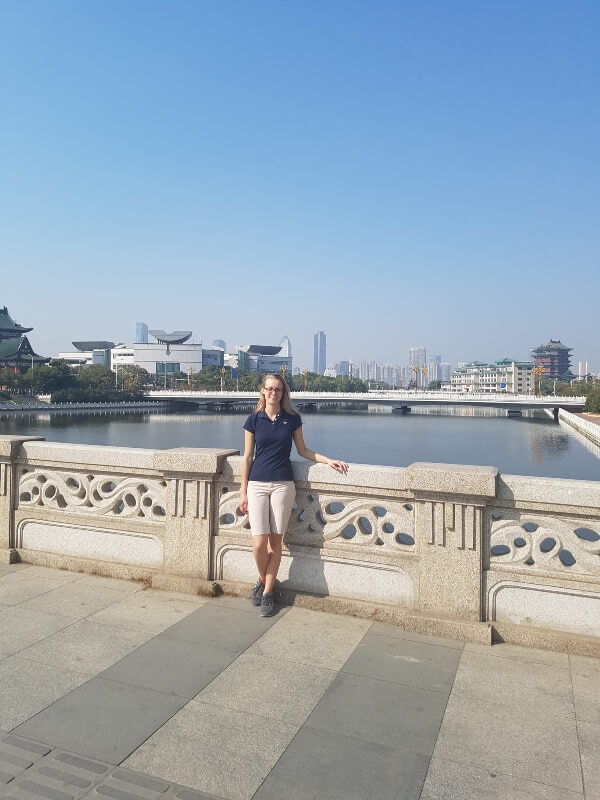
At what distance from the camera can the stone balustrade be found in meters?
4.30

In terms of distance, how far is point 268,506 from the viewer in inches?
186

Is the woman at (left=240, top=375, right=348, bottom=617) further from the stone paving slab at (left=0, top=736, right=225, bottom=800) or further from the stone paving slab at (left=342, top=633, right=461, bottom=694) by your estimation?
the stone paving slab at (left=0, top=736, right=225, bottom=800)

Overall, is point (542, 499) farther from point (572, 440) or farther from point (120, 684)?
point (572, 440)

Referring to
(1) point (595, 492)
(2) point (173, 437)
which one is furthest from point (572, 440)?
(1) point (595, 492)

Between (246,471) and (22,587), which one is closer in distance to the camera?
(246,471)

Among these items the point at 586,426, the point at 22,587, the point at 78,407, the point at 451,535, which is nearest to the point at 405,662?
the point at 451,535

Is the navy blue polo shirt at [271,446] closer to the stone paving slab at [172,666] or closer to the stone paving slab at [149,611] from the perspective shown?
the stone paving slab at [149,611]

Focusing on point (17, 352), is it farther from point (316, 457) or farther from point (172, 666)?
point (172, 666)

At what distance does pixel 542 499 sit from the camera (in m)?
4.31

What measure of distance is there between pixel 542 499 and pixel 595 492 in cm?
34

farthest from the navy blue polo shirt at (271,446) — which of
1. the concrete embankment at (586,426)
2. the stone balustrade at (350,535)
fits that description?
the concrete embankment at (586,426)

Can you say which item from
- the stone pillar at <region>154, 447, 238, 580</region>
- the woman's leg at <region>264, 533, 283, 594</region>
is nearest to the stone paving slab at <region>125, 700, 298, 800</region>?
the woman's leg at <region>264, 533, 283, 594</region>

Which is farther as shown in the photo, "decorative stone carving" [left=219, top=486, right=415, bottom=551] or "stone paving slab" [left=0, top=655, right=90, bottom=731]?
"decorative stone carving" [left=219, top=486, right=415, bottom=551]

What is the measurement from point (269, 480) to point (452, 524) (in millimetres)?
1390
